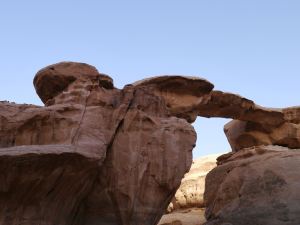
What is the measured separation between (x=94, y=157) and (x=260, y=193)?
251cm

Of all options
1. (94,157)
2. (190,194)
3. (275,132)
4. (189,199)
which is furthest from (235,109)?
(94,157)

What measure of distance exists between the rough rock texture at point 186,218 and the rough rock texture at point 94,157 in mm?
6054

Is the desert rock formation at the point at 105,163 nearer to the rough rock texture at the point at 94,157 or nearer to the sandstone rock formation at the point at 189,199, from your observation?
the rough rock texture at the point at 94,157

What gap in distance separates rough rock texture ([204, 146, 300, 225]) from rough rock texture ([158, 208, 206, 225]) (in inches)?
256

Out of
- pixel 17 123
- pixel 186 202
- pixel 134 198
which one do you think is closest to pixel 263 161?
pixel 134 198

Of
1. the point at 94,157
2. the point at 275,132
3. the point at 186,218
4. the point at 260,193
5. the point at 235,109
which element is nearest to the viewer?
the point at 260,193

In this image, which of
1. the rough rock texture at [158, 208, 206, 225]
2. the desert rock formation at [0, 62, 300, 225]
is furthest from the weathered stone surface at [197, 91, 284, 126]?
the desert rock formation at [0, 62, 300, 225]

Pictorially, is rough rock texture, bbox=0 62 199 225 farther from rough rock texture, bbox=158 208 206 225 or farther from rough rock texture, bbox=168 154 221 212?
rough rock texture, bbox=168 154 221 212

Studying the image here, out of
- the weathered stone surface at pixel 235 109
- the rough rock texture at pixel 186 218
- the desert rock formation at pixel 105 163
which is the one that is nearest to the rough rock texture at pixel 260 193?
the desert rock formation at pixel 105 163

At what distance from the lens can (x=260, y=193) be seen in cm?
665

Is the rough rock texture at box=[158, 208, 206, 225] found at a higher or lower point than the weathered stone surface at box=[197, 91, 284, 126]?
lower

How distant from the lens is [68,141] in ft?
24.8

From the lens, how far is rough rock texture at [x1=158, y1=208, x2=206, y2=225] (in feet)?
46.5

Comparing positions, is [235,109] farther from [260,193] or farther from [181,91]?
[260,193]
